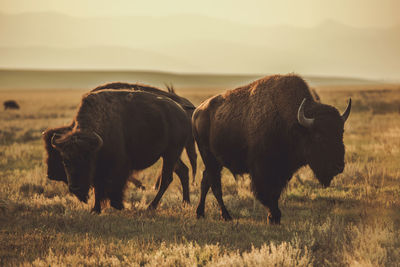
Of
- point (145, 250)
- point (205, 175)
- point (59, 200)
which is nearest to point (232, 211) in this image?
point (205, 175)

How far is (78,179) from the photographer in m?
6.71

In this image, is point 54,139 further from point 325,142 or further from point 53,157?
point 325,142

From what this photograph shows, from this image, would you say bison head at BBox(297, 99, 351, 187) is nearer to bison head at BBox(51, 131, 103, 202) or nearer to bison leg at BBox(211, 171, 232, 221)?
bison leg at BBox(211, 171, 232, 221)

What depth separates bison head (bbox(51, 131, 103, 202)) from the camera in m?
6.56

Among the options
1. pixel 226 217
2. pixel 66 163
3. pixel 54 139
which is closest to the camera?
pixel 66 163

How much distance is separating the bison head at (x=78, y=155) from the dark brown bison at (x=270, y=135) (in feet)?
6.34

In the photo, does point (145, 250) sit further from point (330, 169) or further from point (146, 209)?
point (330, 169)

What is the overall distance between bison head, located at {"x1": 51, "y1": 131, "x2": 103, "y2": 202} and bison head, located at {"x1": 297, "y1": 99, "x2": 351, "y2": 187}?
3180 mm

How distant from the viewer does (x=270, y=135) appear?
6.43m

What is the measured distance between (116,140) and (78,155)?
839 millimetres

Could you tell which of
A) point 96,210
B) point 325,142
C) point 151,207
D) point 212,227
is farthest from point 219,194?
point 325,142

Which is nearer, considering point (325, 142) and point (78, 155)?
point (325, 142)

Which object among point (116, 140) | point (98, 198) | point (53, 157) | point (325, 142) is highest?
point (325, 142)

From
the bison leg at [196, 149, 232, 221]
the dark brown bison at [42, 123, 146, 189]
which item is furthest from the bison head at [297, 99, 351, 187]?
the dark brown bison at [42, 123, 146, 189]
